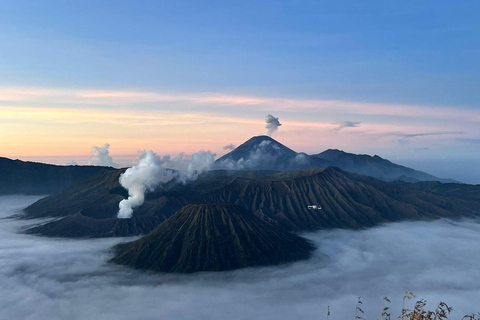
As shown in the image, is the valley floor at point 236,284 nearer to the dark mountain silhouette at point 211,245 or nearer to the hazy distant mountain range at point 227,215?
the dark mountain silhouette at point 211,245

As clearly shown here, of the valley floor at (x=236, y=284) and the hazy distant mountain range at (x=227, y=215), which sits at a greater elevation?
the hazy distant mountain range at (x=227, y=215)

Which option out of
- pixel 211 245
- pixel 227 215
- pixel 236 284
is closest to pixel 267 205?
pixel 227 215

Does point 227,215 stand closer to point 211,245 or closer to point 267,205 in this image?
point 211,245

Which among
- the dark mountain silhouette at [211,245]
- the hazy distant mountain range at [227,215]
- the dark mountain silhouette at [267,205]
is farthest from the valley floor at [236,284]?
the dark mountain silhouette at [267,205]

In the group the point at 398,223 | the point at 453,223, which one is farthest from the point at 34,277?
the point at 453,223

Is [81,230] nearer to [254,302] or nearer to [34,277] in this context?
[34,277]

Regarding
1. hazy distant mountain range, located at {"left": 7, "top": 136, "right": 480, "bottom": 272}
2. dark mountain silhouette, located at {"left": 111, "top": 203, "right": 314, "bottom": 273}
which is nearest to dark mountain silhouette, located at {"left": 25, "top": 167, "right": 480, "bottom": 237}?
hazy distant mountain range, located at {"left": 7, "top": 136, "right": 480, "bottom": 272}
